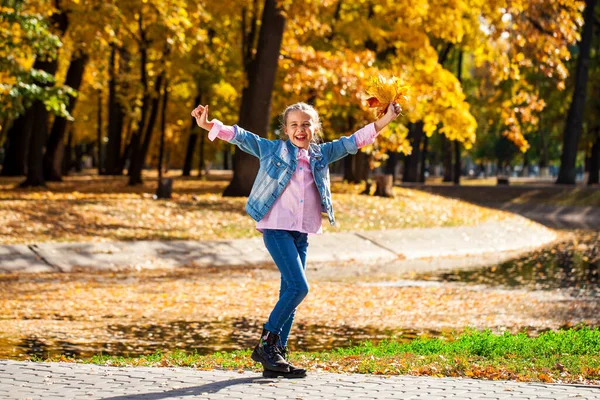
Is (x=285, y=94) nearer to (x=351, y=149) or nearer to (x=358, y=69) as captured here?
(x=358, y=69)

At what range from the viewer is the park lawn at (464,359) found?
8555mm

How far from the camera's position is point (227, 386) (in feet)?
25.2

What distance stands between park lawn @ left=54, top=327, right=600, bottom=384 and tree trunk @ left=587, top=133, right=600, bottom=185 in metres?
47.6

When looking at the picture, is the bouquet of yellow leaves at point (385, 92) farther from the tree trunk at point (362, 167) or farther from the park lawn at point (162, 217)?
the tree trunk at point (362, 167)

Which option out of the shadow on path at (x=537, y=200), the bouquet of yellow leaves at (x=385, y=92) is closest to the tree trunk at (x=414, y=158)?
the shadow on path at (x=537, y=200)

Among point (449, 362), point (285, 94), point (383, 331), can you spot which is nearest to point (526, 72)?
point (285, 94)

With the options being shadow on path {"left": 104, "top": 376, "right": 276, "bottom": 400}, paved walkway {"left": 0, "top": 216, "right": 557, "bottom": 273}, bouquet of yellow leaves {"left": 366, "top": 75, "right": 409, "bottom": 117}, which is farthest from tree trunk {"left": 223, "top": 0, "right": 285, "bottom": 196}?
shadow on path {"left": 104, "top": 376, "right": 276, "bottom": 400}

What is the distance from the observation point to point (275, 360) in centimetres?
831

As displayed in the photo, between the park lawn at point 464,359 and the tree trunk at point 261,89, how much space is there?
67.8 feet

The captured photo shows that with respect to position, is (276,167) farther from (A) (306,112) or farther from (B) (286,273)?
(B) (286,273)

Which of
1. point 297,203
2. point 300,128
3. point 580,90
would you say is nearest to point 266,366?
point 297,203

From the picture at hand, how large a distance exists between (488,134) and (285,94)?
210 ft

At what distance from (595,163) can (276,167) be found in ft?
166

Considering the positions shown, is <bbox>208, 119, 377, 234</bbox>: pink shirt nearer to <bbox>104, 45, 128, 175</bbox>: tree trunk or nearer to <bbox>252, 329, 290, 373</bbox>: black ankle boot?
<bbox>252, 329, 290, 373</bbox>: black ankle boot
